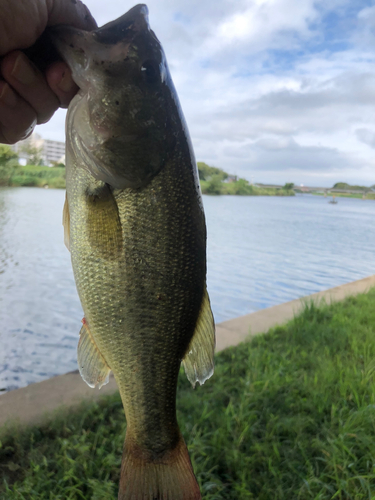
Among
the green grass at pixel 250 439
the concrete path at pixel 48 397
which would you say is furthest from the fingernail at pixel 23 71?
the concrete path at pixel 48 397

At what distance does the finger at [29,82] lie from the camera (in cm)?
120

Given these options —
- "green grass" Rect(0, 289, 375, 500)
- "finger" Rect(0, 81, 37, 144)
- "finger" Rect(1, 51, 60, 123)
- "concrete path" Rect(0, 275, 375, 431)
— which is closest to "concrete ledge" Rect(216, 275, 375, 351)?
"concrete path" Rect(0, 275, 375, 431)

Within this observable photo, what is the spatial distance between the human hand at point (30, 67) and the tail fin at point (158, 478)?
1243mm

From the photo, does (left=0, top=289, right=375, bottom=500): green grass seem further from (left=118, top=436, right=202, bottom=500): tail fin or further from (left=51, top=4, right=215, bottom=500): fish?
(left=51, top=4, right=215, bottom=500): fish

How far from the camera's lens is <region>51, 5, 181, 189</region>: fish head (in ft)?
3.67

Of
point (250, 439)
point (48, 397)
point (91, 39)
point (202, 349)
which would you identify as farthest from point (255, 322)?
point (91, 39)

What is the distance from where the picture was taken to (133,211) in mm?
1161

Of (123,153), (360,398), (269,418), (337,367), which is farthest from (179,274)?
(337,367)

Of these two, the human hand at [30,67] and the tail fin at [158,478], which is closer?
the human hand at [30,67]

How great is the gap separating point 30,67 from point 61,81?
0.35 ft

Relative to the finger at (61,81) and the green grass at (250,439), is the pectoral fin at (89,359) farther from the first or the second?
the green grass at (250,439)

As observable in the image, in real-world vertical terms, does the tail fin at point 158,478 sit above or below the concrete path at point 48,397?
above

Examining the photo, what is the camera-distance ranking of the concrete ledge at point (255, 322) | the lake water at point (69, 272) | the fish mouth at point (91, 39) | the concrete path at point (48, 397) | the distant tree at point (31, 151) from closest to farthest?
the fish mouth at point (91, 39) → the concrete path at point (48, 397) → the lake water at point (69, 272) → the concrete ledge at point (255, 322) → the distant tree at point (31, 151)

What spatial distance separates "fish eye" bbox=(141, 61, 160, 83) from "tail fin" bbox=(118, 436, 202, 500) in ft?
4.04
